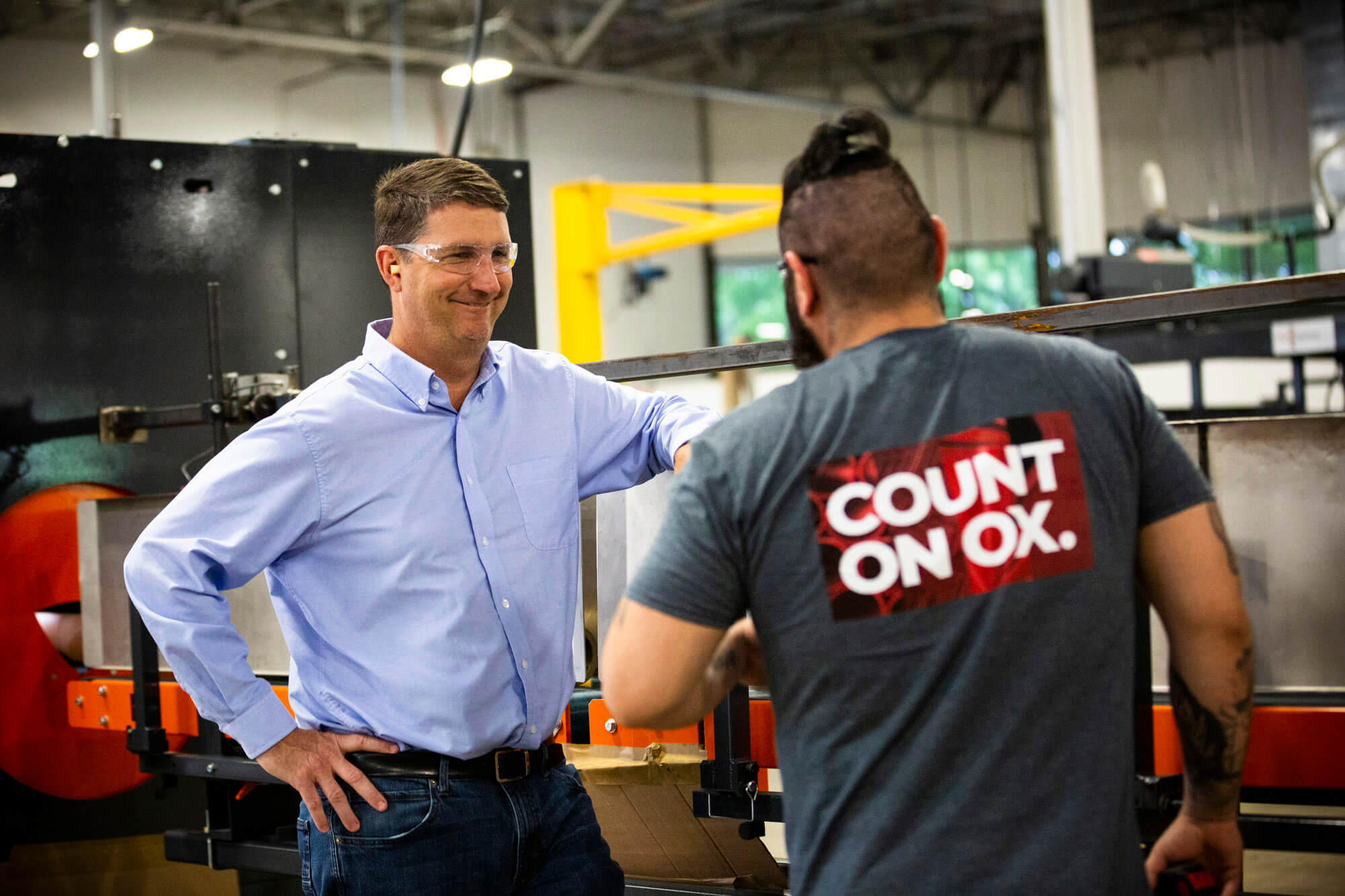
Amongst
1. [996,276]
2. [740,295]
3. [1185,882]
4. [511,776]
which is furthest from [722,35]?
[1185,882]

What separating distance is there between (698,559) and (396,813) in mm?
828

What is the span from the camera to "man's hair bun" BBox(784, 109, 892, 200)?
1.29 meters

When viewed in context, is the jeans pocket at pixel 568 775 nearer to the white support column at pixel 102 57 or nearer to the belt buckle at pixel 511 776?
the belt buckle at pixel 511 776

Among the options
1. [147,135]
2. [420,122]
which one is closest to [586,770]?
[147,135]

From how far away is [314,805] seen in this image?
1.81m

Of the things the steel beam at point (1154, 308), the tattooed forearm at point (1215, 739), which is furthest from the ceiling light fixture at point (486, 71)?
the tattooed forearm at point (1215, 739)

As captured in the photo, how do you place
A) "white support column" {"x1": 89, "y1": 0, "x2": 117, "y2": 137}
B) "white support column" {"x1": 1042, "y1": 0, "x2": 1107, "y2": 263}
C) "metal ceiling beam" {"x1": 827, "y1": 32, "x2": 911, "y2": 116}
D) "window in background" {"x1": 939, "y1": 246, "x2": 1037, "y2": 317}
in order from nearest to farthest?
"white support column" {"x1": 1042, "y1": 0, "x2": 1107, "y2": 263} → "white support column" {"x1": 89, "y1": 0, "x2": 117, "y2": 137} → "metal ceiling beam" {"x1": 827, "y1": 32, "x2": 911, "y2": 116} → "window in background" {"x1": 939, "y1": 246, "x2": 1037, "y2": 317}

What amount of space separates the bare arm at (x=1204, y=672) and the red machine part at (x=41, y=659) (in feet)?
8.64

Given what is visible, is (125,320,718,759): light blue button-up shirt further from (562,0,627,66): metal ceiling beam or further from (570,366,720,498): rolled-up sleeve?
(562,0,627,66): metal ceiling beam

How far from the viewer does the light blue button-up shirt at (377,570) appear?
1796mm

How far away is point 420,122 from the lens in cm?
1402

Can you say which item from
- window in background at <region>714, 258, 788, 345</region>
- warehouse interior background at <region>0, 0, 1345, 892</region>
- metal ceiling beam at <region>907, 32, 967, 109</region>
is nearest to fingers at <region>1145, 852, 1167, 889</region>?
warehouse interior background at <region>0, 0, 1345, 892</region>

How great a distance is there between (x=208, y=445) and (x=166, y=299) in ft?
1.38

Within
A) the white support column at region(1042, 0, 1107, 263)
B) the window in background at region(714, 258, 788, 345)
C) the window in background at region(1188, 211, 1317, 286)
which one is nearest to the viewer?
the white support column at region(1042, 0, 1107, 263)
